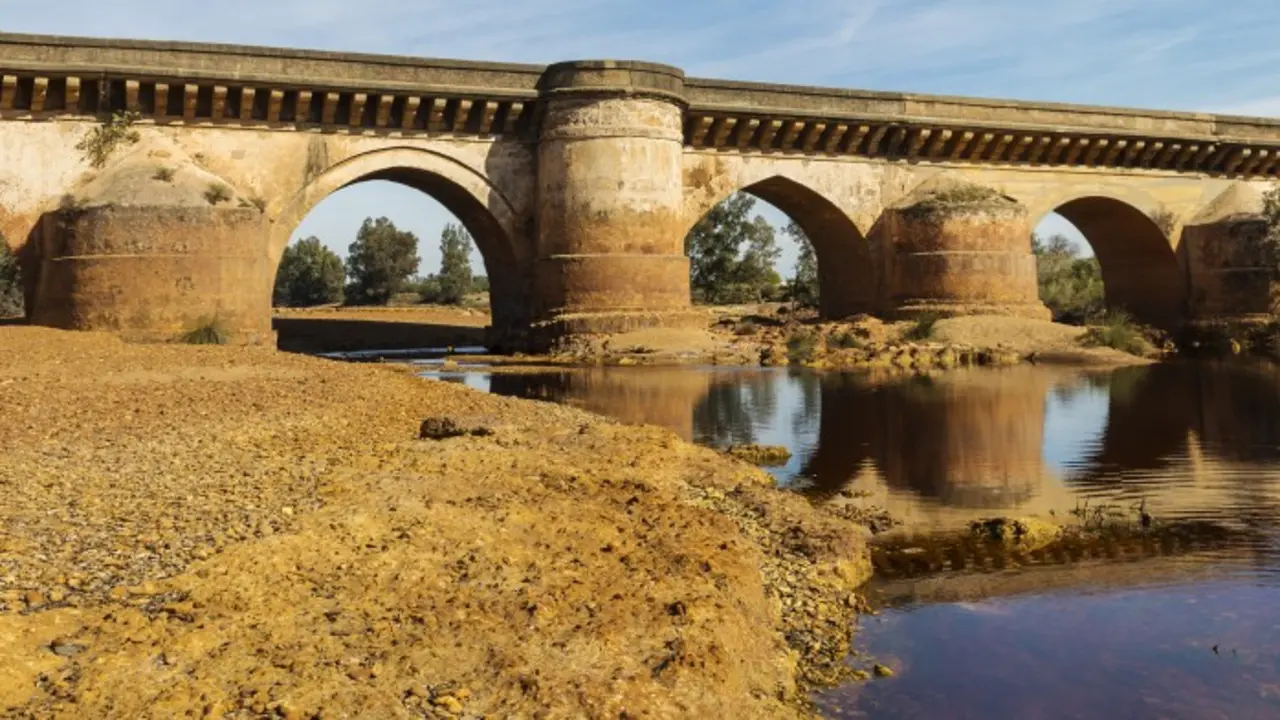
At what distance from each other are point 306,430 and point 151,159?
44.8 feet

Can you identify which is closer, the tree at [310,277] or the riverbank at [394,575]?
the riverbank at [394,575]

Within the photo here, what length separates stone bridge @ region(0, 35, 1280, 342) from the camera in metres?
19.2

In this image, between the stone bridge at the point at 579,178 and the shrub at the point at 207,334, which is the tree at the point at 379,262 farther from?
the shrub at the point at 207,334

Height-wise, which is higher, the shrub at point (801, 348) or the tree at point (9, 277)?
the tree at point (9, 277)

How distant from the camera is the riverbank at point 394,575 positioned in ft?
12.0

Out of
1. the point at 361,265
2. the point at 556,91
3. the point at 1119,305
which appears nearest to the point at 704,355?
the point at 556,91

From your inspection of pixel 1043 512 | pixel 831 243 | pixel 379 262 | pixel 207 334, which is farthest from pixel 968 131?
pixel 379 262

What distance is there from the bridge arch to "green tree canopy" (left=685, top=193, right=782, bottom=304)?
20.9 m

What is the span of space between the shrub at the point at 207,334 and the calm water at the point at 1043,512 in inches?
216

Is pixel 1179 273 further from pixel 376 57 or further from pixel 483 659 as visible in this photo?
pixel 483 659

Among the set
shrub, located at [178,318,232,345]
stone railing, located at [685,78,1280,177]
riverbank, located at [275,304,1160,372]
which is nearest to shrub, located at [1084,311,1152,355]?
riverbank, located at [275,304,1160,372]

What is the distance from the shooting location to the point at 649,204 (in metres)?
22.9

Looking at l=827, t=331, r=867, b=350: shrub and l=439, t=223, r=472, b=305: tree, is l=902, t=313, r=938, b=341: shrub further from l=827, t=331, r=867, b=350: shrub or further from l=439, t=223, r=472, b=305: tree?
l=439, t=223, r=472, b=305: tree

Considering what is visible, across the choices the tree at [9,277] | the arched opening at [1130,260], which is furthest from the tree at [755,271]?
the tree at [9,277]
